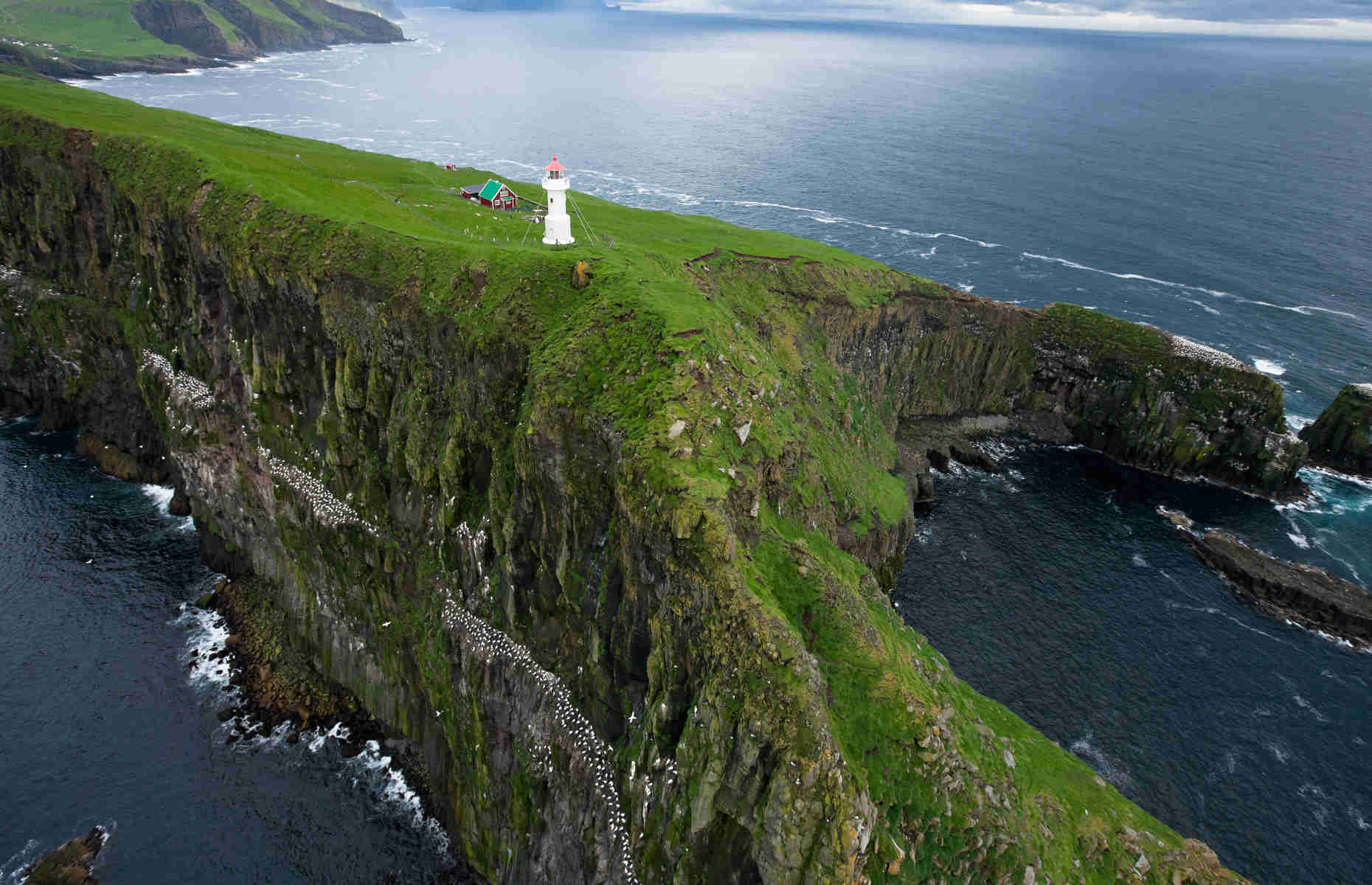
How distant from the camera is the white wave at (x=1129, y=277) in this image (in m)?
111

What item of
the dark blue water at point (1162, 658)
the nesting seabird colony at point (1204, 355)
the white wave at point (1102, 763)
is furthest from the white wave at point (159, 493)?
the nesting seabird colony at point (1204, 355)

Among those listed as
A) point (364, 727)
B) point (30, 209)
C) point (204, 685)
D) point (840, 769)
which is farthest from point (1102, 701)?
point (30, 209)

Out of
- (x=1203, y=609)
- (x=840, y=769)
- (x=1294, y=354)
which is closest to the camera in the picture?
(x=840, y=769)

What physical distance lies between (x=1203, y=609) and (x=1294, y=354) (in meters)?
56.6

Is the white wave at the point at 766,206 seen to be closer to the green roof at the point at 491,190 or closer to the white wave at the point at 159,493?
the green roof at the point at 491,190

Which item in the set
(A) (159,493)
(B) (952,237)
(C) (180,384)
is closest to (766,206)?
(B) (952,237)

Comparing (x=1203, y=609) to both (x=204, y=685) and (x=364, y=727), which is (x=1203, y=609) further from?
(x=204, y=685)

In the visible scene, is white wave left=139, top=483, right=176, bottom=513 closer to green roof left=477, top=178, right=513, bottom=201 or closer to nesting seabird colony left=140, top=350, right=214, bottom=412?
nesting seabird colony left=140, top=350, right=214, bottom=412

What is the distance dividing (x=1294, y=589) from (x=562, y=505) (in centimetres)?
6124

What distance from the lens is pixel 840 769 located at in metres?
27.2

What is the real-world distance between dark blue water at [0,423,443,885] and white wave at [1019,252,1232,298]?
121262 millimetres

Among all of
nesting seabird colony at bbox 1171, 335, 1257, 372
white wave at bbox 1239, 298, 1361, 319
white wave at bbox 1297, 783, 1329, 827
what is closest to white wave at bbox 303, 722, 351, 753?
white wave at bbox 1297, 783, 1329, 827

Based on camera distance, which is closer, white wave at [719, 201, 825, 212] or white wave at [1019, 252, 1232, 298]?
white wave at [1019, 252, 1232, 298]

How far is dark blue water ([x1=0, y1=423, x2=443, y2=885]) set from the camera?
139 ft
